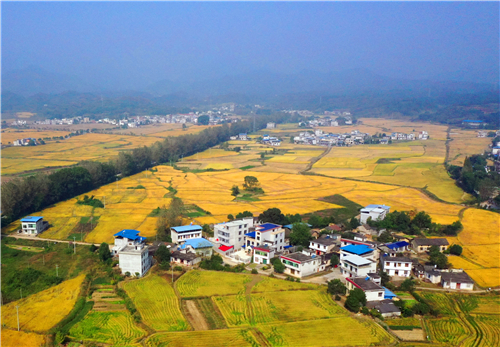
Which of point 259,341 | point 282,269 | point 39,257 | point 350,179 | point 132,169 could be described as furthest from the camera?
point 132,169

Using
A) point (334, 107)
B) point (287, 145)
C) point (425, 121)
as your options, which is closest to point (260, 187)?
point (287, 145)

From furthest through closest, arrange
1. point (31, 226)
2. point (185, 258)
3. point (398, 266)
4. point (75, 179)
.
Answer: point (75, 179) < point (31, 226) < point (185, 258) < point (398, 266)

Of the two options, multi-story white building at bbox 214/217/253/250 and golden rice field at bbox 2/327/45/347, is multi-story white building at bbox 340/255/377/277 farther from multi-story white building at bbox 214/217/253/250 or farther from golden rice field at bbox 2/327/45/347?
golden rice field at bbox 2/327/45/347

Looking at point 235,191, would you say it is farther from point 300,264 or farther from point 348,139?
point 348,139

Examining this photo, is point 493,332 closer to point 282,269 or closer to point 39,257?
point 282,269

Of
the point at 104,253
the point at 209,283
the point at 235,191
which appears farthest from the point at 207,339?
the point at 235,191

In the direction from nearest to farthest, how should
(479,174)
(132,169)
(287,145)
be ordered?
(479,174) < (132,169) < (287,145)

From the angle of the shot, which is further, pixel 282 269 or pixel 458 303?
pixel 282 269
